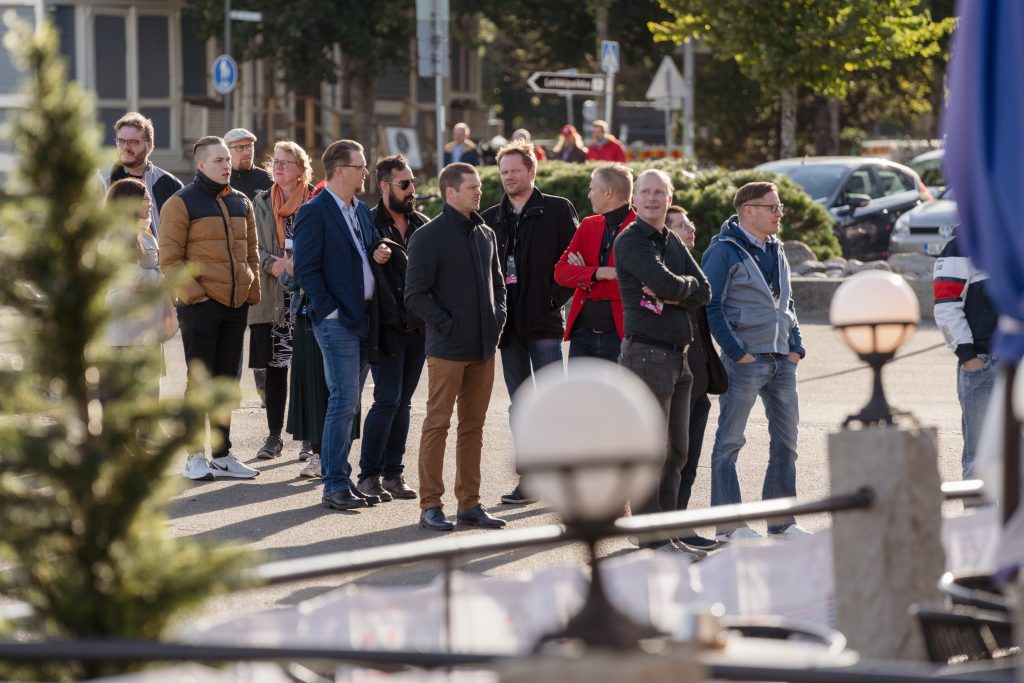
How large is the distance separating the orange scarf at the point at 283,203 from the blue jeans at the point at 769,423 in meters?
3.13

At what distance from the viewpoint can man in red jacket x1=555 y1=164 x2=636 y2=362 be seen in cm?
870

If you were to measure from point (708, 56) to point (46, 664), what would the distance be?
4427cm

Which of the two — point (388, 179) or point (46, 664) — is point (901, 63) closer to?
point (388, 179)

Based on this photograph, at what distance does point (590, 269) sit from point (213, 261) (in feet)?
7.35

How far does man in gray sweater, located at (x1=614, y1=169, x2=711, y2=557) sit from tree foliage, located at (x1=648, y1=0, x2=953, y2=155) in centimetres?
1833

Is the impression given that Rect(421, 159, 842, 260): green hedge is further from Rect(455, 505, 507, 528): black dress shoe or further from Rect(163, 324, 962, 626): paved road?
Rect(455, 505, 507, 528): black dress shoe

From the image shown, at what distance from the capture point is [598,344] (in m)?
8.88

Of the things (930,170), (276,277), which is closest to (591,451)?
(276,277)

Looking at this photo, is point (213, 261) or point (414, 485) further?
point (414, 485)

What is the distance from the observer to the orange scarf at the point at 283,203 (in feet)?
33.9

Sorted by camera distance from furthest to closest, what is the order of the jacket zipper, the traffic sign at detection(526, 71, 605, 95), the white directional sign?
the white directional sign → the traffic sign at detection(526, 71, 605, 95) → the jacket zipper

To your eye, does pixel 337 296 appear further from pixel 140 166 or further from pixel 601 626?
pixel 601 626

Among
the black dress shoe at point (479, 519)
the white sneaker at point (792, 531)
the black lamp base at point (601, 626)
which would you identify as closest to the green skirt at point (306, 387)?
the black dress shoe at point (479, 519)

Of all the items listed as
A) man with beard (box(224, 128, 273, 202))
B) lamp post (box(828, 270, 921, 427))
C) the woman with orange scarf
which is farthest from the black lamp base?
man with beard (box(224, 128, 273, 202))
